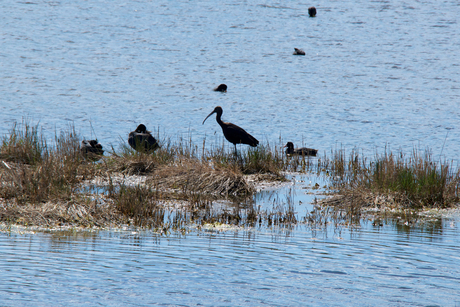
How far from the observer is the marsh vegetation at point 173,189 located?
898 cm

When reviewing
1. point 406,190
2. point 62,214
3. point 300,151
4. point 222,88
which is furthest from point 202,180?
point 222,88

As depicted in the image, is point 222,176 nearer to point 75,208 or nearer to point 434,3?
point 75,208

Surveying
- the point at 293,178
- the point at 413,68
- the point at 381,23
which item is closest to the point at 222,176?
the point at 293,178

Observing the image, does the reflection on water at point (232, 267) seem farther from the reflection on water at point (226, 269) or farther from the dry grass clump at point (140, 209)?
the dry grass clump at point (140, 209)

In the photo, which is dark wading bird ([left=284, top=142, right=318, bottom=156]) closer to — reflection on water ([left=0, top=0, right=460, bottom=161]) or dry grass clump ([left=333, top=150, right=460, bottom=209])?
reflection on water ([left=0, top=0, right=460, bottom=161])

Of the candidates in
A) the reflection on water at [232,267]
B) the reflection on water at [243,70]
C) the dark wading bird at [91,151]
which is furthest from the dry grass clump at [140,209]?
the reflection on water at [243,70]

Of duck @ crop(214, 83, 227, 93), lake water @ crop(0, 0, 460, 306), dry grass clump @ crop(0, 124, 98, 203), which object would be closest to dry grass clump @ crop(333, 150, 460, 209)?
lake water @ crop(0, 0, 460, 306)

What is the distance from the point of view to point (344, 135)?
2278 cm

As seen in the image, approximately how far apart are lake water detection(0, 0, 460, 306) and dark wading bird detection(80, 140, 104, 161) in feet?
8.00

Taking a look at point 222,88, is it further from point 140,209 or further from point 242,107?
point 140,209

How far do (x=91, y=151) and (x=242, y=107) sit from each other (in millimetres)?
14305

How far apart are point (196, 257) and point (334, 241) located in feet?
6.99

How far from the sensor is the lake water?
638cm

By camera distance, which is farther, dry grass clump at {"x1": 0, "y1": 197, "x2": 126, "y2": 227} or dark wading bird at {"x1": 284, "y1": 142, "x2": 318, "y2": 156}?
dark wading bird at {"x1": 284, "y1": 142, "x2": 318, "y2": 156}
